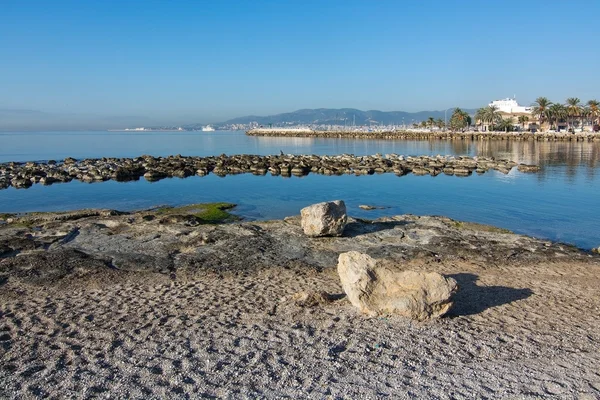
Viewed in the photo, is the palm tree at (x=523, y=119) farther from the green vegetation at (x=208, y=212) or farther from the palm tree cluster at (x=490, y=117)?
the green vegetation at (x=208, y=212)

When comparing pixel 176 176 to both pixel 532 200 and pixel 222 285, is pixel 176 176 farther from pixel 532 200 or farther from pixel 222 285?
pixel 222 285

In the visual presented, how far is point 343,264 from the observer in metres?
9.96

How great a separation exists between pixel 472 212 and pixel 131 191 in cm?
2562

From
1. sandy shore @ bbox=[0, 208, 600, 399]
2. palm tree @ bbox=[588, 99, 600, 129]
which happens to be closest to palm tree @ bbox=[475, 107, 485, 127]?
palm tree @ bbox=[588, 99, 600, 129]

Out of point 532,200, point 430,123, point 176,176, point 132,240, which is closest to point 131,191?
point 176,176

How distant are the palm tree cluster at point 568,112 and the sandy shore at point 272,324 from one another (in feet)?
393

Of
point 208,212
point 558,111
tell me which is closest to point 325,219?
point 208,212

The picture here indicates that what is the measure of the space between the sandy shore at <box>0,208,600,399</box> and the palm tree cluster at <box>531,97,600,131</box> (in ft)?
393

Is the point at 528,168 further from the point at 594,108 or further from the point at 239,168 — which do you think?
the point at 594,108

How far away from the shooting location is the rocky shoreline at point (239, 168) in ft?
143

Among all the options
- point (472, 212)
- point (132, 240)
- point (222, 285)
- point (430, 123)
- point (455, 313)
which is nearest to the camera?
point (455, 313)

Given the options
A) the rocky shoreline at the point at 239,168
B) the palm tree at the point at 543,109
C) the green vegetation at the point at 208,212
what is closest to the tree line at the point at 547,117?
the palm tree at the point at 543,109

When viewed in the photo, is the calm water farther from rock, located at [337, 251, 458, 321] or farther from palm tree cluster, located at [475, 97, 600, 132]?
palm tree cluster, located at [475, 97, 600, 132]

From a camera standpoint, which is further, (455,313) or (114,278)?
(114,278)
